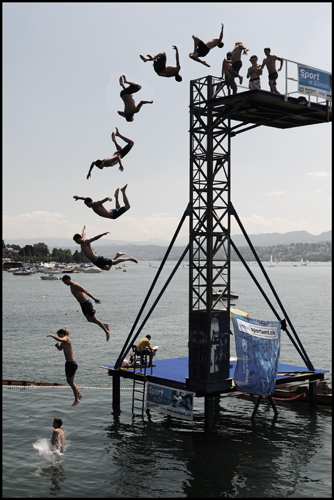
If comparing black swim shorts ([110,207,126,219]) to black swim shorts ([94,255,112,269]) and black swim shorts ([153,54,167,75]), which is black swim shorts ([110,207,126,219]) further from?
black swim shorts ([153,54,167,75])

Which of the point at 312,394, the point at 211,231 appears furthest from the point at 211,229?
the point at 312,394

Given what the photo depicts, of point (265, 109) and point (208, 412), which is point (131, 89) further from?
point (208, 412)

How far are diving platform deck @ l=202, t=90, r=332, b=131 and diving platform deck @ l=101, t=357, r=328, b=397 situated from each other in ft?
38.4

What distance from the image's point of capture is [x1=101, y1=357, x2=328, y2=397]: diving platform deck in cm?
2535

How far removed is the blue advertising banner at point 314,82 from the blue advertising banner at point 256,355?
408 inches

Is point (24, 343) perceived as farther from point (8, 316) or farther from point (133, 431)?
point (133, 431)

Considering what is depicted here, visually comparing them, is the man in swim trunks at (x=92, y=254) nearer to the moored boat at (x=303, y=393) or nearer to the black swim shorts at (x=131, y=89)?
the black swim shorts at (x=131, y=89)

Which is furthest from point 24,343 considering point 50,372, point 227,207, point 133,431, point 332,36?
point 332,36

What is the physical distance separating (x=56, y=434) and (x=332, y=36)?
702 inches

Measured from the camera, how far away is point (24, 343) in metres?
63.8

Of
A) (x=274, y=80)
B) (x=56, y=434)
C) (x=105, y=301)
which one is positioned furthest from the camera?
(x=105, y=301)

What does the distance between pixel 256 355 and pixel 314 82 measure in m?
12.2

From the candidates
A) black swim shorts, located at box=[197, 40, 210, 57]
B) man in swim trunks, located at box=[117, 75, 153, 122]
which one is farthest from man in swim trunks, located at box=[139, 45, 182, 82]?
black swim shorts, located at box=[197, 40, 210, 57]

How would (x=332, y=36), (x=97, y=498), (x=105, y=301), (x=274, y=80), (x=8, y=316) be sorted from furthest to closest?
(x=105, y=301), (x=8, y=316), (x=274, y=80), (x=97, y=498), (x=332, y=36)
